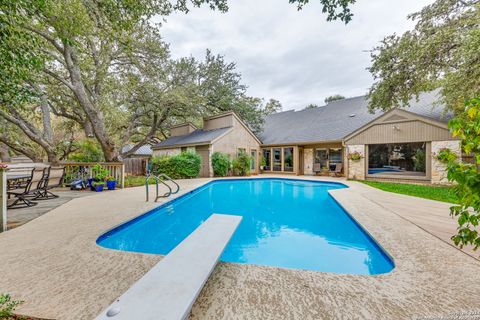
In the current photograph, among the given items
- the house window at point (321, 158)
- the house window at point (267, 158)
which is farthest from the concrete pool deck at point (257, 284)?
the house window at point (267, 158)

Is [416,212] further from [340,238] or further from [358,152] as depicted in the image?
[358,152]

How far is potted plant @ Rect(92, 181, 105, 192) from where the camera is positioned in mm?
8752

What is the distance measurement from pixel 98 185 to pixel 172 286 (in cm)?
889

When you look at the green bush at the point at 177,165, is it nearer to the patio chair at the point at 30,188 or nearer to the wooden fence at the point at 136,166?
the wooden fence at the point at 136,166

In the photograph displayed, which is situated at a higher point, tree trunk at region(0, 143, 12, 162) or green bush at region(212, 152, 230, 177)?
tree trunk at region(0, 143, 12, 162)

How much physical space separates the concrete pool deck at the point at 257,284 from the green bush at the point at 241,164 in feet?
37.6

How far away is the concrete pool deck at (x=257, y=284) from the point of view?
1.96 m

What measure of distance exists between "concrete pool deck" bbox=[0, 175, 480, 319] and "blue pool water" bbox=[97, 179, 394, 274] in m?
0.58

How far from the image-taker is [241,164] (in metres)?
15.0

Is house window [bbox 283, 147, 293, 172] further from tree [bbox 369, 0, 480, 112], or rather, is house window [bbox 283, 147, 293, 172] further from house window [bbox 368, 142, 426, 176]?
tree [bbox 369, 0, 480, 112]

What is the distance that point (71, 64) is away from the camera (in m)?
9.41

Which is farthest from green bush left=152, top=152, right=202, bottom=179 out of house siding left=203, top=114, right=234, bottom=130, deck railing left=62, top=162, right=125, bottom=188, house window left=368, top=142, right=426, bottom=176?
house window left=368, top=142, right=426, bottom=176

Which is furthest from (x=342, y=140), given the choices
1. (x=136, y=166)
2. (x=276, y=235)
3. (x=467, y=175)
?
(x=136, y=166)

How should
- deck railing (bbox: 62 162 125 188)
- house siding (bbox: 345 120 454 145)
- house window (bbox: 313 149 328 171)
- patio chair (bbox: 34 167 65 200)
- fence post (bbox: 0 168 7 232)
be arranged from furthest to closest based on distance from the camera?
1. house window (bbox: 313 149 328 171)
2. house siding (bbox: 345 120 454 145)
3. deck railing (bbox: 62 162 125 188)
4. patio chair (bbox: 34 167 65 200)
5. fence post (bbox: 0 168 7 232)
